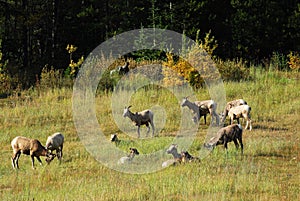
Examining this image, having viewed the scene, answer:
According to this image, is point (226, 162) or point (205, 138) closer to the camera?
point (226, 162)

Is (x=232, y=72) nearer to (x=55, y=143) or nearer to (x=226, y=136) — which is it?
(x=226, y=136)

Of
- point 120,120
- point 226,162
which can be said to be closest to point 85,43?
point 120,120

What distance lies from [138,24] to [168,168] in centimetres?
2202

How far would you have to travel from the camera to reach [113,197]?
29.5 ft

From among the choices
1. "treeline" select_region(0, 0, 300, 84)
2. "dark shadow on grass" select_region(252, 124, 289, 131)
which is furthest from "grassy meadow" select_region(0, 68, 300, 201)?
"treeline" select_region(0, 0, 300, 84)

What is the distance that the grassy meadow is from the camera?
30.5 ft

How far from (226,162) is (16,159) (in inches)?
174

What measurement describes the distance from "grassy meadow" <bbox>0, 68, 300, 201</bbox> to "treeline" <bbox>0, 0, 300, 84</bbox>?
927 cm

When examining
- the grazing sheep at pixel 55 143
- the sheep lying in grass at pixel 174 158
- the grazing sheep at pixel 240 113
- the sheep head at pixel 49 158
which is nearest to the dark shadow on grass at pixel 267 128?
the grazing sheep at pixel 240 113

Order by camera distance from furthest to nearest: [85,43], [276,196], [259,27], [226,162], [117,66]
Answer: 1. [85,43]
2. [259,27]
3. [117,66]
4. [226,162]
5. [276,196]

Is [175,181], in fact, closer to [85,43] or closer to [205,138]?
[205,138]

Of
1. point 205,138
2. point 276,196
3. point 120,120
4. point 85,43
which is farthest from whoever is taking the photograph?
point 85,43

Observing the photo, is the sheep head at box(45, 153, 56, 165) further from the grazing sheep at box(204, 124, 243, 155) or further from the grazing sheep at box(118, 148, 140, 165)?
the grazing sheep at box(204, 124, 243, 155)

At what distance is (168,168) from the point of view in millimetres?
11008
